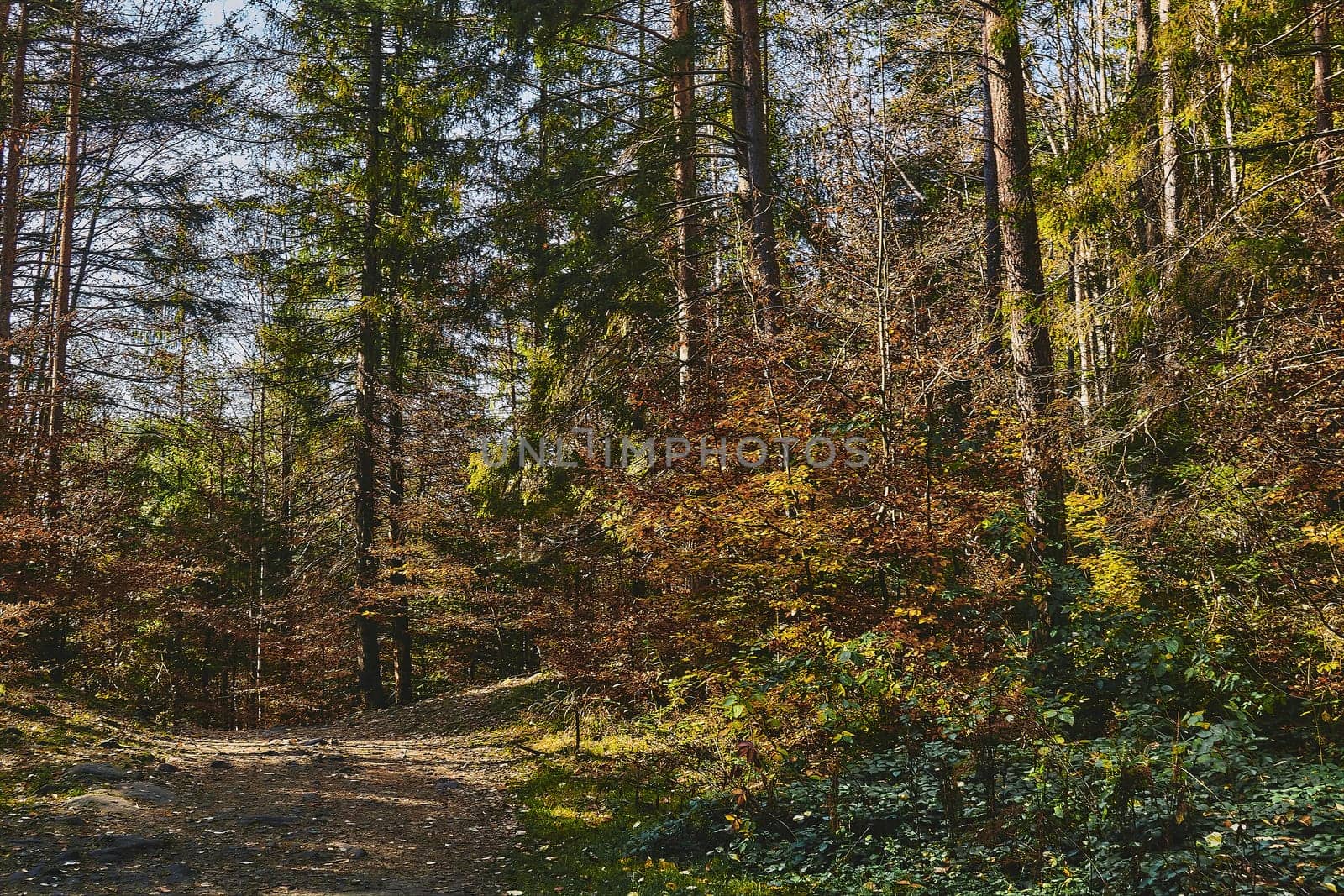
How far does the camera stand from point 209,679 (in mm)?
20688

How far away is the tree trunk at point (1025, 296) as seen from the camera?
685 cm

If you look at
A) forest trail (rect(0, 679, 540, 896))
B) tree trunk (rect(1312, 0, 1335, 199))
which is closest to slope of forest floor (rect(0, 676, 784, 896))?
forest trail (rect(0, 679, 540, 896))

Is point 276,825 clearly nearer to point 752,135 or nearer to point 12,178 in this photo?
point 752,135

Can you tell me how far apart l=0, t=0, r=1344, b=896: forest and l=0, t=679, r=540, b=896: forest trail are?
1.87 ft

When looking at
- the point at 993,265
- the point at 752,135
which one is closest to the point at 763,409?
the point at 752,135

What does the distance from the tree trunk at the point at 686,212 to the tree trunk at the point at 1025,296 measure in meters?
2.89

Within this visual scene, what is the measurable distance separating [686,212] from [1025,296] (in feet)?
19.0

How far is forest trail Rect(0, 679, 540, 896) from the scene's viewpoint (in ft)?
19.4

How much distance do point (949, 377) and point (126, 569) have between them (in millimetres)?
10128

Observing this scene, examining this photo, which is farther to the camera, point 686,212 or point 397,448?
Answer: point 397,448

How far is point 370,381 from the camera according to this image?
16609mm

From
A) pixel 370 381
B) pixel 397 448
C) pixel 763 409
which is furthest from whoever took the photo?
pixel 370 381

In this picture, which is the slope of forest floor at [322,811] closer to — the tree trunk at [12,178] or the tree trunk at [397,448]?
the tree trunk at [397,448]

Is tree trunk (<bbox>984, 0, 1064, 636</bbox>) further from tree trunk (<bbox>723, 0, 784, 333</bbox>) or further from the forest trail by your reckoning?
the forest trail
